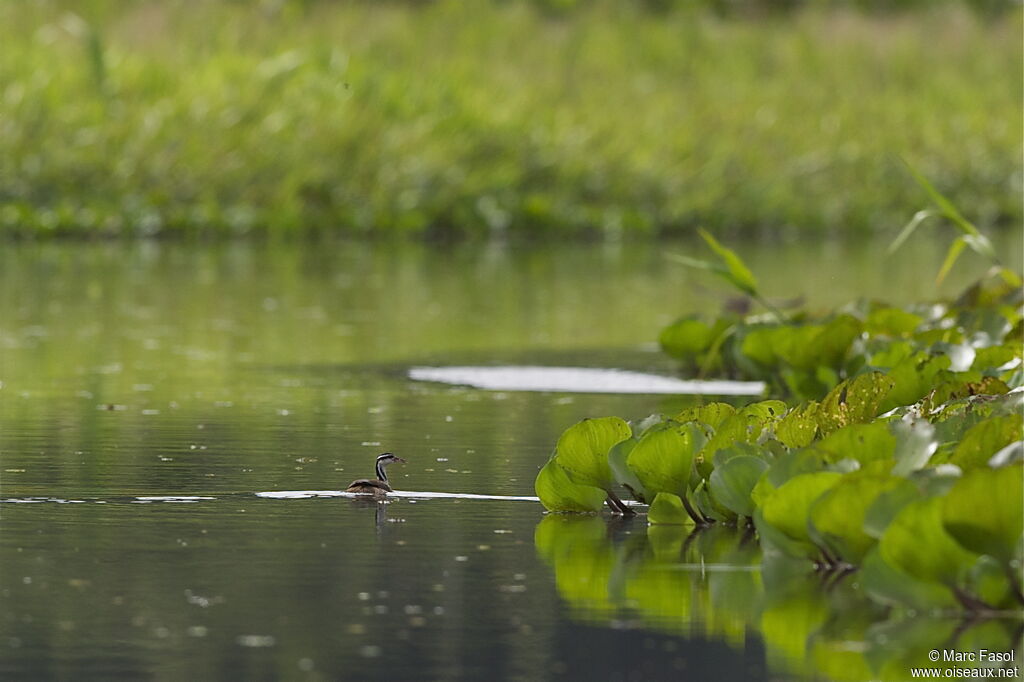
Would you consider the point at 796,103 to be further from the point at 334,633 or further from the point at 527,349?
the point at 334,633

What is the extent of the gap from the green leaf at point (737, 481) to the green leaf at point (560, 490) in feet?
1.66

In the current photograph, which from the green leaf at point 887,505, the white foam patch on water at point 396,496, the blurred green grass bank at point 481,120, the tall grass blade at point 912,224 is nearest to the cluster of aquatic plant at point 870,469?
the green leaf at point 887,505

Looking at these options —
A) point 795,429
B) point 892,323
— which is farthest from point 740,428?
point 892,323

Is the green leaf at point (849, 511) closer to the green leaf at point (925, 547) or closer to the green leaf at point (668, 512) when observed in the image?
the green leaf at point (925, 547)

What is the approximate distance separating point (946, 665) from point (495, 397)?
5.44 meters

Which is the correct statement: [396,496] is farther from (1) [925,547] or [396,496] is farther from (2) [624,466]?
(1) [925,547]

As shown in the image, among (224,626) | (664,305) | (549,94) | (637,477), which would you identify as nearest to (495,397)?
(637,477)

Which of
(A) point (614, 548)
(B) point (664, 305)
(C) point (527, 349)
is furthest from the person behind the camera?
(B) point (664, 305)

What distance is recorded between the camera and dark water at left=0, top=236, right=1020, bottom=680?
4.50 meters

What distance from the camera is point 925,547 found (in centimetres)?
477

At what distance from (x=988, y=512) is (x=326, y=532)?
185 centimetres

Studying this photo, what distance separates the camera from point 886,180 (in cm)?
3272

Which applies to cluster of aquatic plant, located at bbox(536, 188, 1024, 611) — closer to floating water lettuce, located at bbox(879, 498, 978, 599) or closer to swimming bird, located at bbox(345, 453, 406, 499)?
floating water lettuce, located at bbox(879, 498, 978, 599)

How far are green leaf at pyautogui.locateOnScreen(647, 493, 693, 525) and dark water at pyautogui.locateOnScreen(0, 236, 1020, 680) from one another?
7 centimetres
